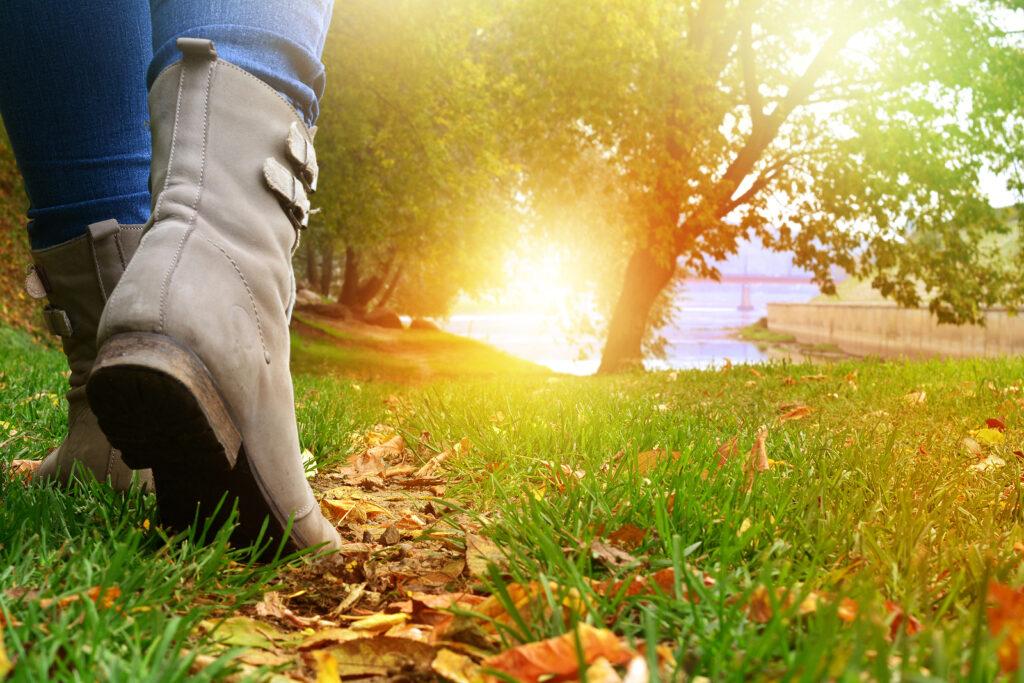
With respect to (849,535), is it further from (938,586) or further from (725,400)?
(725,400)

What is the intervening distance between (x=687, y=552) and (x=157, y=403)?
86cm

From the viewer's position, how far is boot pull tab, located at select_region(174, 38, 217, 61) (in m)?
1.36

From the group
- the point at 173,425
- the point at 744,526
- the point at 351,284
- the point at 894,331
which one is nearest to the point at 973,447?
the point at 744,526

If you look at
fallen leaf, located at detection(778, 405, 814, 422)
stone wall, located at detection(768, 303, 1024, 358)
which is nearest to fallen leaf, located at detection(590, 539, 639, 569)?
fallen leaf, located at detection(778, 405, 814, 422)

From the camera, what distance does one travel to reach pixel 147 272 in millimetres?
1257

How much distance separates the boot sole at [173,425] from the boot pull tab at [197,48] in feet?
1.79

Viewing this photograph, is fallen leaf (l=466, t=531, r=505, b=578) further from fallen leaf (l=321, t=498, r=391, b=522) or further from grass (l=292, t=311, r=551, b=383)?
grass (l=292, t=311, r=551, b=383)

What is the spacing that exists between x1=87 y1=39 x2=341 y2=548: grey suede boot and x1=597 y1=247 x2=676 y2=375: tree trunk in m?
12.2

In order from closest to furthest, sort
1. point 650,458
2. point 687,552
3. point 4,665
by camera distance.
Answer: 1. point 4,665
2. point 687,552
3. point 650,458

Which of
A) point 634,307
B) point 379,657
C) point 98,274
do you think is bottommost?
point 379,657

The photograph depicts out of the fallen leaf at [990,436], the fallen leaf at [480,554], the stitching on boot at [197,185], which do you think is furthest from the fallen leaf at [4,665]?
the fallen leaf at [990,436]

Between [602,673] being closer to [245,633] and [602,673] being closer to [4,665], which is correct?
[245,633]

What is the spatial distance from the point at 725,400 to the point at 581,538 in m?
2.80

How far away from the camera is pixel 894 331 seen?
31.2 metres
